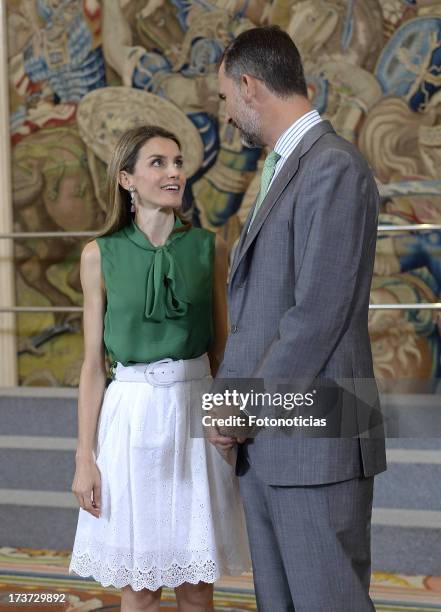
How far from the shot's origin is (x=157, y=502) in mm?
2230

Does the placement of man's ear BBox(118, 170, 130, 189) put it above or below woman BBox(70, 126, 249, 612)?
above

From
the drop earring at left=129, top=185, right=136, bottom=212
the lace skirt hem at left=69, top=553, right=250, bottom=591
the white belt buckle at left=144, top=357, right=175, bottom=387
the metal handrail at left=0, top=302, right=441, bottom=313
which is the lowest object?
the metal handrail at left=0, top=302, right=441, bottom=313

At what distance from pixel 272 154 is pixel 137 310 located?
1.96 feet

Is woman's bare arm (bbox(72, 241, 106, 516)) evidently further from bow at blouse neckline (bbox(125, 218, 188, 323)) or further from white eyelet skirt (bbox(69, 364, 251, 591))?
bow at blouse neckline (bbox(125, 218, 188, 323))

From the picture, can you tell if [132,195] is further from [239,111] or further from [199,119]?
[199,119]

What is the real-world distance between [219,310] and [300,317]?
2.20 feet

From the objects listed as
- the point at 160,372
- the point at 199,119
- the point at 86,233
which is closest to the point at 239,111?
the point at 160,372

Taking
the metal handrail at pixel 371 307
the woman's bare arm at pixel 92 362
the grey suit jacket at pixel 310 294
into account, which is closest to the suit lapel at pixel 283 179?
the grey suit jacket at pixel 310 294

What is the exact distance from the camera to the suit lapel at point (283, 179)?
1804mm

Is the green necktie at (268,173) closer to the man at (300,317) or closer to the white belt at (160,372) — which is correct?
the man at (300,317)

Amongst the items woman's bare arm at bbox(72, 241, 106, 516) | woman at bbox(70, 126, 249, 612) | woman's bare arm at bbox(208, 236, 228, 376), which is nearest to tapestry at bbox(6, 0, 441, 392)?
woman's bare arm at bbox(208, 236, 228, 376)

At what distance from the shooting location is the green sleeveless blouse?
2260mm

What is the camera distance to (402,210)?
16.7 ft

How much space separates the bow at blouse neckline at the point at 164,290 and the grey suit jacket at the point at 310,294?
39 centimetres
